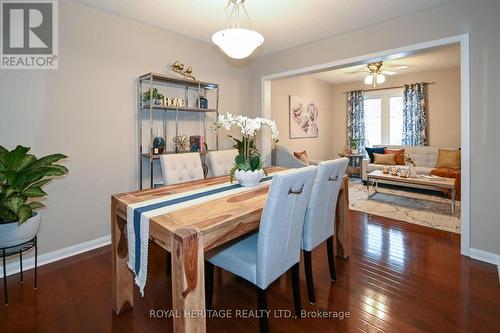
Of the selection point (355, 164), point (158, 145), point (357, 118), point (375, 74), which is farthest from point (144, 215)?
point (357, 118)

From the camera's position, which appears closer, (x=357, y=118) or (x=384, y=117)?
(x=384, y=117)

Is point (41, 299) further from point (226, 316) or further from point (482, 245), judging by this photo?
point (482, 245)

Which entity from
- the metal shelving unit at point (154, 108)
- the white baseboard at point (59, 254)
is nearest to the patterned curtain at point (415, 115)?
the metal shelving unit at point (154, 108)

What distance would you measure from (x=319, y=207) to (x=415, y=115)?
5.49 m

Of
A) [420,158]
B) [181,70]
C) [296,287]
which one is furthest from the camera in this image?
[420,158]

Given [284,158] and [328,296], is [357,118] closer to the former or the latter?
[284,158]

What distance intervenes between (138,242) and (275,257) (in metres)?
0.74

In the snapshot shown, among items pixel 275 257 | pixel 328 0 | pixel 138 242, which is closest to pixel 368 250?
pixel 275 257

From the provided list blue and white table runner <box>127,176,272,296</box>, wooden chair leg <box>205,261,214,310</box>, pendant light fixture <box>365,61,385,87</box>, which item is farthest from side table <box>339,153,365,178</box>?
wooden chair leg <box>205,261,214,310</box>

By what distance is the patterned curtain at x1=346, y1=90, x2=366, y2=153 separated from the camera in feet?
22.3

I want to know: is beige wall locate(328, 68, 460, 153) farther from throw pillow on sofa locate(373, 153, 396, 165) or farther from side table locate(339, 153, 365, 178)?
side table locate(339, 153, 365, 178)

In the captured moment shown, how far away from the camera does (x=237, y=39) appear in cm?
194

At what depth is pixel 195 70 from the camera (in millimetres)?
3586

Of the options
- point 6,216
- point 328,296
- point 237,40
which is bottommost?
point 328,296
